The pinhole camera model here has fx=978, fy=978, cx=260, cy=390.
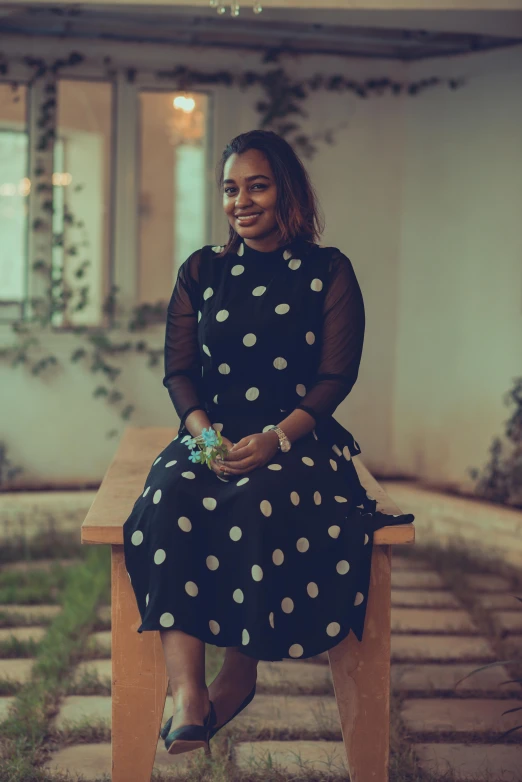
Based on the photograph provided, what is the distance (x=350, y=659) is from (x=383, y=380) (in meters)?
3.53

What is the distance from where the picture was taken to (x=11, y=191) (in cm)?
645

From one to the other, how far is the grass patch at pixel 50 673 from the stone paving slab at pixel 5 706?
0.02 meters

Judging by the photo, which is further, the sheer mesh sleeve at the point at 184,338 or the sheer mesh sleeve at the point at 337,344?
the sheer mesh sleeve at the point at 184,338

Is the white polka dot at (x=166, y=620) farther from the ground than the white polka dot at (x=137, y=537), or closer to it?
closer to it

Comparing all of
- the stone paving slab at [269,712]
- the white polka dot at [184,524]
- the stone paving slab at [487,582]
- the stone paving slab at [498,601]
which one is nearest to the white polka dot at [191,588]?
the white polka dot at [184,524]

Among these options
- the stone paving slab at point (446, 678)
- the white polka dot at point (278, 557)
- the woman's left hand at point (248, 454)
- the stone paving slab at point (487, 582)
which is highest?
the woman's left hand at point (248, 454)

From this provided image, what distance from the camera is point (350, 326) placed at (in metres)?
2.71

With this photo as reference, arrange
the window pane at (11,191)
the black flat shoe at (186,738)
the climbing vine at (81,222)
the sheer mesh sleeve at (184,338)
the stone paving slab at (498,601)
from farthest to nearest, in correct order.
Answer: the window pane at (11,191), the climbing vine at (81,222), the stone paving slab at (498,601), the sheer mesh sleeve at (184,338), the black flat shoe at (186,738)

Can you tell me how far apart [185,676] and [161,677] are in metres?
0.25

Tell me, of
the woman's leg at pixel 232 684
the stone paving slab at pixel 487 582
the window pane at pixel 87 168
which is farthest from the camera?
the window pane at pixel 87 168

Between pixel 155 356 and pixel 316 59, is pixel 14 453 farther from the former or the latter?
pixel 316 59

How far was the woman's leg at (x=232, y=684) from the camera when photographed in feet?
8.32

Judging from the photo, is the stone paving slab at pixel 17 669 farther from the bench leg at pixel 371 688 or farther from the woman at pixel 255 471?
the bench leg at pixel 371 688

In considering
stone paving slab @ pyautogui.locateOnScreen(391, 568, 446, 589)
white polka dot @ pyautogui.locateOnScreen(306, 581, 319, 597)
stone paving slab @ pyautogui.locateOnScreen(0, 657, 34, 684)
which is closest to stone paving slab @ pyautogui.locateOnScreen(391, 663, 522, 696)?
stone paving slab @ pyautogui.locateOnScreen(391, 568, 446, 589)
